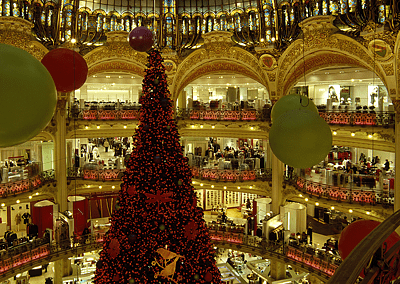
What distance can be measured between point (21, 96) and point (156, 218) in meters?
5.42

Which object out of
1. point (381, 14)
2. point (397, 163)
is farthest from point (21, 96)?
point (397, 163)

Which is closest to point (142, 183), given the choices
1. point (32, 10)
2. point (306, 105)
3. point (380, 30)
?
point (306, 105)

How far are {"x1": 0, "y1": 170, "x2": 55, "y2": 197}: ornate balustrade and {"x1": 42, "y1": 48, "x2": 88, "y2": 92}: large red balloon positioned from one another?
13540mm

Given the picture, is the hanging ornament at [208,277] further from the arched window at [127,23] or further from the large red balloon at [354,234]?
Result: the arched window at [127,23]

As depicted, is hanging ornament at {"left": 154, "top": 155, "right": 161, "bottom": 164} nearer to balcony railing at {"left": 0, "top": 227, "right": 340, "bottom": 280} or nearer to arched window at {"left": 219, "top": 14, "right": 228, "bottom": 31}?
balcony railing at {"left": 0, "top": 227, "right": 340, "bottom": 280}

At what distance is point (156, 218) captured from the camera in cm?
711

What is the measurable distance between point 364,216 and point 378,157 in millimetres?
5723

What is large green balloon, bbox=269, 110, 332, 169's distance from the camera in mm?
3906

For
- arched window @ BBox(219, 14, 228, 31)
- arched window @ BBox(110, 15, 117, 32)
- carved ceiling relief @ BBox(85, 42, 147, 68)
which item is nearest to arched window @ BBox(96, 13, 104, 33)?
arched window @ BBox(110, 15, 117, 32)

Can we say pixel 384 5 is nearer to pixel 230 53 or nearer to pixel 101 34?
pixel 230 53

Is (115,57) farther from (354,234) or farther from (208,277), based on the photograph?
(354,234)

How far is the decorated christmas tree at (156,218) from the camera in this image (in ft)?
23.1

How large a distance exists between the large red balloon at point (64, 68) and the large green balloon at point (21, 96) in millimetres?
2379

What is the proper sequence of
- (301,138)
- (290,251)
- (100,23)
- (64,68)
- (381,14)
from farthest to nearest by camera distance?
(100,23) → (290,251) → (381,14) → (64,68) → (301,138)
